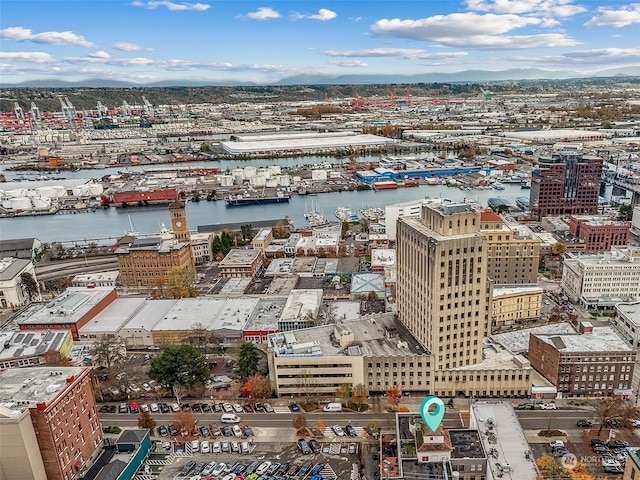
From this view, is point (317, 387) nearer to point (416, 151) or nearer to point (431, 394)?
point (431, 394)

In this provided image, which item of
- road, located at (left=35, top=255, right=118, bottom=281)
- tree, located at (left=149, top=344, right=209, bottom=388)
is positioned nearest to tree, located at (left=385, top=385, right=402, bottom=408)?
tree, located at (left=149, top=344, right=209, bottom=388)

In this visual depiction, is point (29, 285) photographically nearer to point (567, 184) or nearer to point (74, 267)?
point (74, 267)

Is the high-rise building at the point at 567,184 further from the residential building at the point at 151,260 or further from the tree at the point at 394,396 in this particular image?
the tree at the point at 394,396

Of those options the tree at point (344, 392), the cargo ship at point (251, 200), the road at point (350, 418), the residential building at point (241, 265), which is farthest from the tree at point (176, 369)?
the cargo ship at point (251, 200)

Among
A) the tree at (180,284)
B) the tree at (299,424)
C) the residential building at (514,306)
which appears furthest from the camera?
the tree at (180,284)

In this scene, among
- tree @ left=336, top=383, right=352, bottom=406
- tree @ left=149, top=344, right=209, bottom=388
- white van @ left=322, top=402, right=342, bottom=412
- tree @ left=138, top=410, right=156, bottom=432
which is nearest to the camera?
tree @ left=138, top=410, right=156, bottom=432

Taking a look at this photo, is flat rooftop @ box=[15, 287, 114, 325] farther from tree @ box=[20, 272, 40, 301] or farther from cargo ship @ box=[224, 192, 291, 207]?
cargo ship @ box=[224, 192, 291, 207]

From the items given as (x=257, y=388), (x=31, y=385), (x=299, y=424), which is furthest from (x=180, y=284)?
(x=299, y=424)
